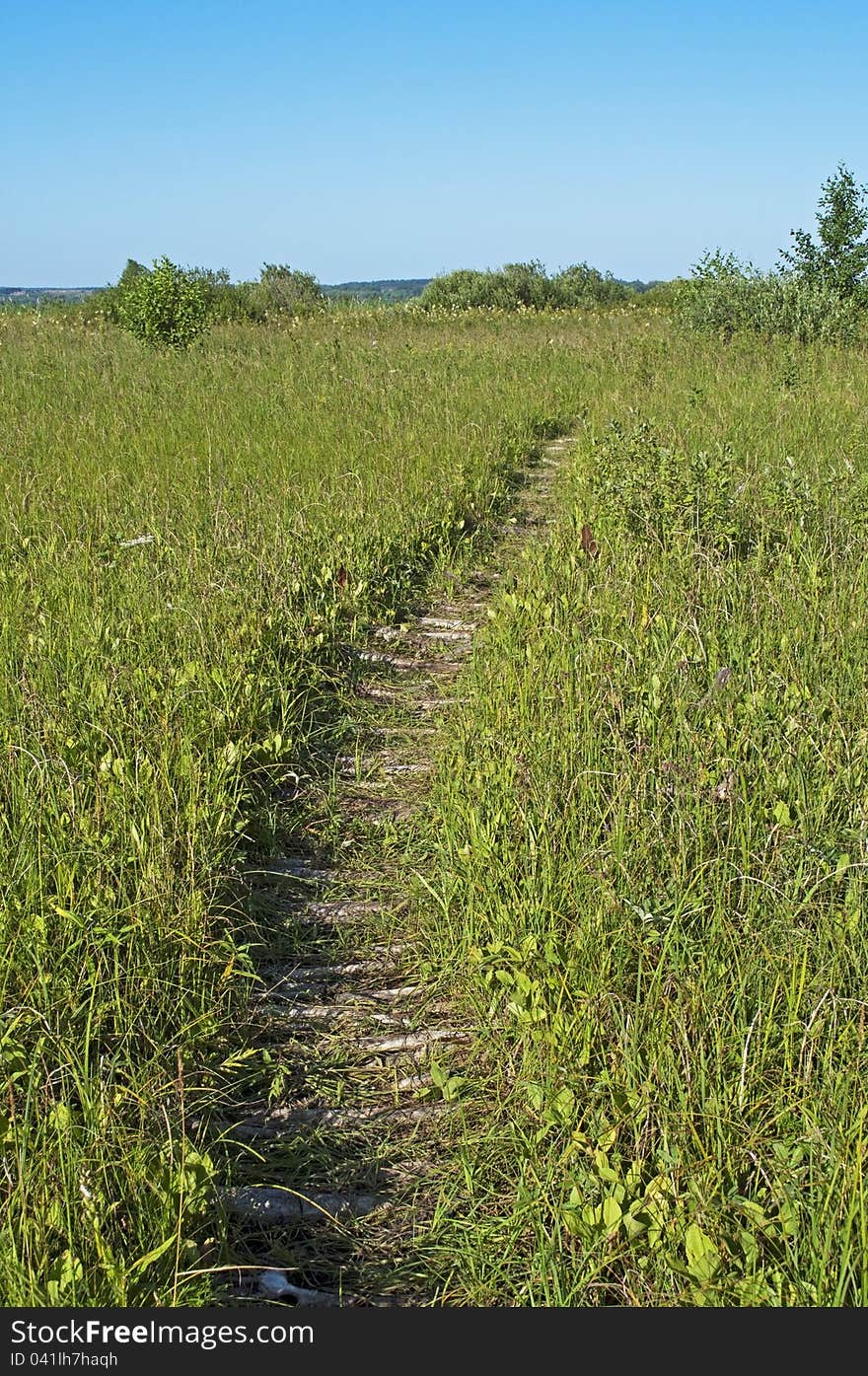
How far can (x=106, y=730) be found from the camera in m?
4.15

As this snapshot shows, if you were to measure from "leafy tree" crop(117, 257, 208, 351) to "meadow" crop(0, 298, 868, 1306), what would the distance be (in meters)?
7.69

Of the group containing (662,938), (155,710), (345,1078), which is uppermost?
(155,710)

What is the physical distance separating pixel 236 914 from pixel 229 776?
0.74 m

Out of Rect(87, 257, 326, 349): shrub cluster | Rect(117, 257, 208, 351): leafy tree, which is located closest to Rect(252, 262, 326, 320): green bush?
Rect(87, 257, 326, 349): shrub cluster

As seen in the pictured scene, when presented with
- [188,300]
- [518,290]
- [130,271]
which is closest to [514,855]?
[188,300]

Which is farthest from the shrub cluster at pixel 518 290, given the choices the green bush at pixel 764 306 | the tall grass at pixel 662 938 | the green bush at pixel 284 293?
the tall grass at pixel 662 938

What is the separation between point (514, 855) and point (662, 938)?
0.66 metres

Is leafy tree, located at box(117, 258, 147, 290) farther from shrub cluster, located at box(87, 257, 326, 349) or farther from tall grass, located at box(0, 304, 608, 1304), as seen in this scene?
tall grass, located at box(0, 304, 608, 1304)

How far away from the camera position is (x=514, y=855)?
347 centimetres

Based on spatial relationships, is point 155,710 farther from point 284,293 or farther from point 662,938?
point 284,293

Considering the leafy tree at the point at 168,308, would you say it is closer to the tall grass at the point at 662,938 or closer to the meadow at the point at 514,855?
the meadow at the point at 514,855

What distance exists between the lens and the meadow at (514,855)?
7.40ft

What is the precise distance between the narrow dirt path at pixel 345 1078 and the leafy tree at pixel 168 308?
1210 cm

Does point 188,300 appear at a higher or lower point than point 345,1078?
higher
